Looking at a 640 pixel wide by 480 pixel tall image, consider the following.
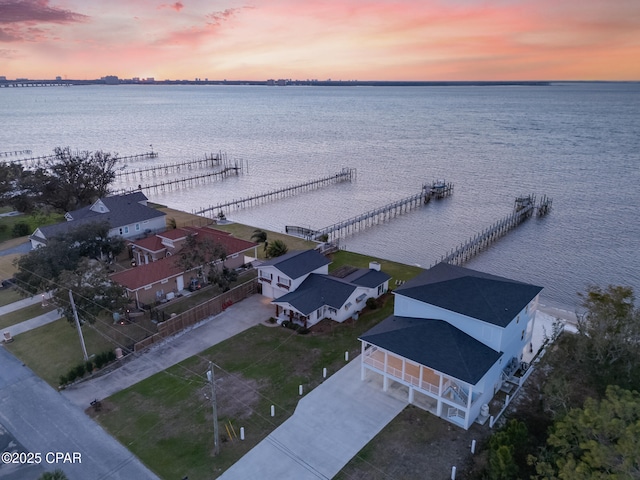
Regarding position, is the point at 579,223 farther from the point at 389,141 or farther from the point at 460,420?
the point at 389,141

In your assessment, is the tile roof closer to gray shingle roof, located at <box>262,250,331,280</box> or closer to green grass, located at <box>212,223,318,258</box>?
gray shingle roof, located at <box>262,250,331,280</box>

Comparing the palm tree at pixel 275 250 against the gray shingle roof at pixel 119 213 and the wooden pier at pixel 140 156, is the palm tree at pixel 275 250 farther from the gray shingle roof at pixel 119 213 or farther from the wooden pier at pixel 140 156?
the wooden pier at pixel 140 156

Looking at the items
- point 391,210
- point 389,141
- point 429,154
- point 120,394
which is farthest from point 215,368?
point 389,141

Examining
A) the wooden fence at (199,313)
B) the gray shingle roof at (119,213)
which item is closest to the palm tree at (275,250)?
the wooden fence at (199,313)

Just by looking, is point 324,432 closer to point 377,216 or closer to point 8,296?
point 8,296

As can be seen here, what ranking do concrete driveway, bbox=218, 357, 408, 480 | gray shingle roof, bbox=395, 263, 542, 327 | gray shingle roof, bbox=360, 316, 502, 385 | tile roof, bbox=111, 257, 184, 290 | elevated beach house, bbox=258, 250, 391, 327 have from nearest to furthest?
concrete driveway, bbox=218, 357, 408, 480 → gray shingle roof, bbox=360, 316, 502, 385 → gray shingle roof, bbox=395, 263, 542, 327 → elevated beach house, bbox=258, 250, 391, 327 → tile roof, bbox=111, 257, 184, 290

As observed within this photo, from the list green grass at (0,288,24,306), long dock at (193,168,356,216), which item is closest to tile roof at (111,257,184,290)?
green grass at (0,288,24,306)
